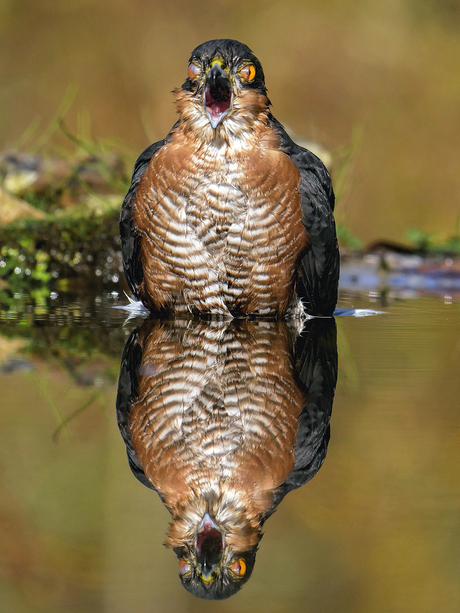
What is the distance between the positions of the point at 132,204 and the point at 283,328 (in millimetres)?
1023

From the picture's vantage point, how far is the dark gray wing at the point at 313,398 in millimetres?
1832

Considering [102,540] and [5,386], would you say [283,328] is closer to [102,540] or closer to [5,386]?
[5,386]

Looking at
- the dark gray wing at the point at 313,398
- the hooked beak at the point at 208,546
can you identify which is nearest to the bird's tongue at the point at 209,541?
the hooked beak at the point at 208,546

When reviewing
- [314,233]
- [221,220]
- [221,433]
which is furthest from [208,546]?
[314,233]

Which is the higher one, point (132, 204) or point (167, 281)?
point (132, 204)

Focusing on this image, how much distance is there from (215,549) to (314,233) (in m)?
2.90

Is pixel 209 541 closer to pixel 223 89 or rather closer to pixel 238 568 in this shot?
pixel 238 568

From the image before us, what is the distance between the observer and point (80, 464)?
1.81 metres

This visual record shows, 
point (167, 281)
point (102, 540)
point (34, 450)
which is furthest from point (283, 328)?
point (102, 540)

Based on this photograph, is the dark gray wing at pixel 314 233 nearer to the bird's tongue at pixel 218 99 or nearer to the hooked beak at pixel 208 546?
the bird's tongue at pixel 218 99

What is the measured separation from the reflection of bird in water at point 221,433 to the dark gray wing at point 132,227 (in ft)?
3.24

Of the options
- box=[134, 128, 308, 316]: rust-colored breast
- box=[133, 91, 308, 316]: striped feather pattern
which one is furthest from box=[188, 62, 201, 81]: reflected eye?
box=[134, 128, 308, 316]: rust-colored breast

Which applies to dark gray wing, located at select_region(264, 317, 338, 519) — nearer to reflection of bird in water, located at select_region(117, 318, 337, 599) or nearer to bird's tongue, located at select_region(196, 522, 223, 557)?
reflection of bird in water, located at select_region(117, 318, 337, 599)

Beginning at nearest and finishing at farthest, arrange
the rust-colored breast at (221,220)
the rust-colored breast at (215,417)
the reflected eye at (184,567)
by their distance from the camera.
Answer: the reflected eye at (184,567), the rust-colored breast at (215,417), the rust-colored breast at (221,220)
